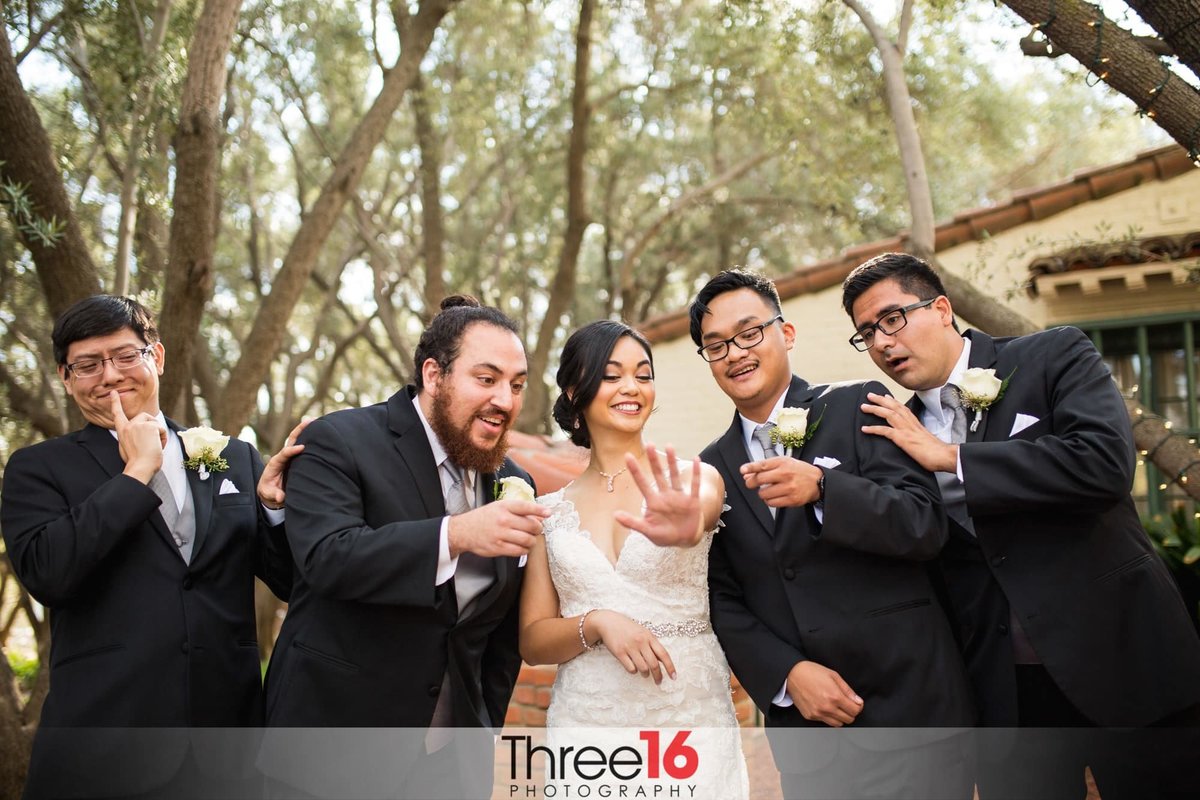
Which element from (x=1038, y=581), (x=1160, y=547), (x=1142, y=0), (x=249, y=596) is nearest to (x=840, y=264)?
(x=1160, y=547)

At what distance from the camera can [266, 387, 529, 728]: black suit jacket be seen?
3.02m

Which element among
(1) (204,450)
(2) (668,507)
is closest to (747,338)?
(2) (668,507)

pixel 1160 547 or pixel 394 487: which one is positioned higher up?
pixel 394 487

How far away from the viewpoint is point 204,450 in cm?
356

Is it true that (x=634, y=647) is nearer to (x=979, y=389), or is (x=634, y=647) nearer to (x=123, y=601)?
(x=979, y=389)

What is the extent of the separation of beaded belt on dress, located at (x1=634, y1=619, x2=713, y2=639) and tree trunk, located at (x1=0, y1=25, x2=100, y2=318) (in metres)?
3.99

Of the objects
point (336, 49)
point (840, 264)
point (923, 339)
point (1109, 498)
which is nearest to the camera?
point (1109, 498)

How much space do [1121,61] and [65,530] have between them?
4585mm

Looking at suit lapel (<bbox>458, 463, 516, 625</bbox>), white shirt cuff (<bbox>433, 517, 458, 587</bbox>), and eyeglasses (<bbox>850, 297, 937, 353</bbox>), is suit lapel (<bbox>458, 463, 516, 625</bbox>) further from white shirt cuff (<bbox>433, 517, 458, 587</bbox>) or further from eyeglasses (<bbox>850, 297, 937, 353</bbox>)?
eyeglasses (<bbox>850, 297, 937, 353</bbox>)

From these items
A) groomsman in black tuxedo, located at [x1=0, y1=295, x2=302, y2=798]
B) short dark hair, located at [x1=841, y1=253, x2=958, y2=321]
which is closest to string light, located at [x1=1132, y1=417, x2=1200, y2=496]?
short dark hair, located at [x1=841, y1=253, x2=958, y2=321]

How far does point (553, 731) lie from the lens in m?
3.54

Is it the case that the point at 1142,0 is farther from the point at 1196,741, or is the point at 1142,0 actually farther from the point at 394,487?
the point at 394,487

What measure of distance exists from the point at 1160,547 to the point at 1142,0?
3359mm

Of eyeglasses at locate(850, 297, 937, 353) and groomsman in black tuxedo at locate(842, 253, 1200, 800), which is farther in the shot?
eyeglasses at locate(850, 297, 937, 353)
